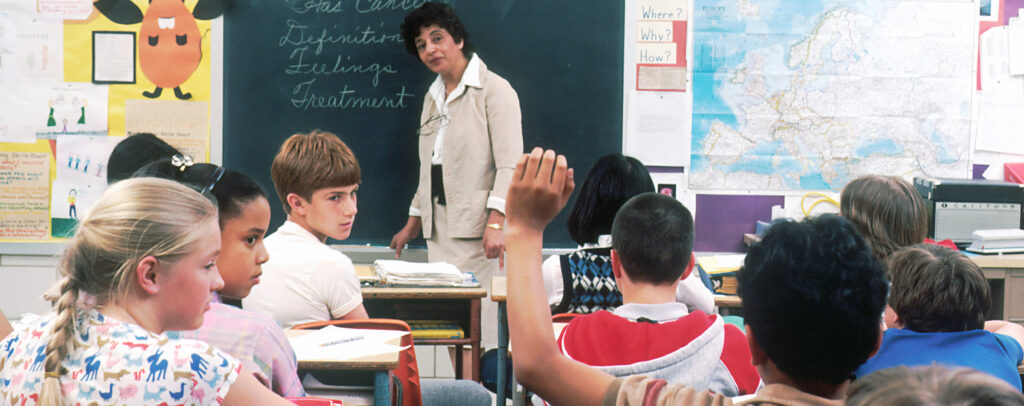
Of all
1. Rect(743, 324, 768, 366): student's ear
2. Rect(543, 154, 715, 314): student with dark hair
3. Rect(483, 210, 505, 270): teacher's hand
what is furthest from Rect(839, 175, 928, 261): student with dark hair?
Rect(743, 324, 768, 366): student's ear

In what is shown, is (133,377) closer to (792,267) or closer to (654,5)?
(792,267)

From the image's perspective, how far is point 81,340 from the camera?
1208 mm

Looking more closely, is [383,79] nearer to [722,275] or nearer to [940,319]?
[722,275]

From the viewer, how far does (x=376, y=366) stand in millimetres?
1977

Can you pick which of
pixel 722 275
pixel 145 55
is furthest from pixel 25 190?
pixel 722 275

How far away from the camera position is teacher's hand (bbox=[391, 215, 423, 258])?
4.24m

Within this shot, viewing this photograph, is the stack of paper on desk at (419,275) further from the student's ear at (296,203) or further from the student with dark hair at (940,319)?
the student with dark hair at (940,319)

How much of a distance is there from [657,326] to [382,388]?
2.36ft

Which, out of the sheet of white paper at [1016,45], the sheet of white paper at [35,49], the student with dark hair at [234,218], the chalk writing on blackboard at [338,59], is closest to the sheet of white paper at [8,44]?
the sheet of white paper at [35,49]

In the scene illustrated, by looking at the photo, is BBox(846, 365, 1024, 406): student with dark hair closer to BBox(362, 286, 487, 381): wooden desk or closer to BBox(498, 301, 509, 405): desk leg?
BBox(498, 301, 509, 405): desk leg

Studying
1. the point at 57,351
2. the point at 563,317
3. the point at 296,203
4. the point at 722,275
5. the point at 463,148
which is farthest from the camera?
the point at 463,148

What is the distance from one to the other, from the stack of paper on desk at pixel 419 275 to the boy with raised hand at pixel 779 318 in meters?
2.29

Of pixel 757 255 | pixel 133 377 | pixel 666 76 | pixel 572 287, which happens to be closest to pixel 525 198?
pixel 757 255

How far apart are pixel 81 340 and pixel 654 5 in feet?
11.6
